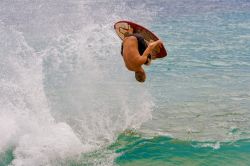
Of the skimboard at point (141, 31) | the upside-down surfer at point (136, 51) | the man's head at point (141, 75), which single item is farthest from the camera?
the skimboard at point (141, 31)

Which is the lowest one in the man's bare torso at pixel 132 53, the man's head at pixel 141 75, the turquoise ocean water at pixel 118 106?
the turquoise ocean water at pixel 118 106

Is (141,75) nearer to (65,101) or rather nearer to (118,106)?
(118,106)

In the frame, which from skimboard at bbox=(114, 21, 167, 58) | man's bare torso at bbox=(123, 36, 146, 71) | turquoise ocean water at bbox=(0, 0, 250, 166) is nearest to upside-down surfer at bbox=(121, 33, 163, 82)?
man's bare torso at bbox=(123, 36, 146, 71)

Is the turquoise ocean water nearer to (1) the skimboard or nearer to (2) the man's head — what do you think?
(2) the man's head

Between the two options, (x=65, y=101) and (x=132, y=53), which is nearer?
(x=132, y=53)

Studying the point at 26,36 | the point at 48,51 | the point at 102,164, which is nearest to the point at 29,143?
the point at 102,164

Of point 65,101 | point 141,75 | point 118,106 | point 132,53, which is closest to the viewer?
point 132,53

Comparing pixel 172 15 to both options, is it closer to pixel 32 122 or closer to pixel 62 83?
pixel 62 83

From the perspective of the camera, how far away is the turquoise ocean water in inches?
362

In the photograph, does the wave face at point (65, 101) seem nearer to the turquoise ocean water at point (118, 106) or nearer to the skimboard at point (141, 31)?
the turquoise ocean water at point (118, 106)

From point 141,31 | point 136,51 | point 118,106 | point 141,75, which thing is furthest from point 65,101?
point 136,51

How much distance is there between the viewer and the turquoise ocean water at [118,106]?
919cm

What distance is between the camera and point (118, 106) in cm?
1217

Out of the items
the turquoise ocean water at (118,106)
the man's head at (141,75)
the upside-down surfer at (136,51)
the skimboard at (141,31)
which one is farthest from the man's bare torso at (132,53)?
the turquoise ocean water at (118,106)
